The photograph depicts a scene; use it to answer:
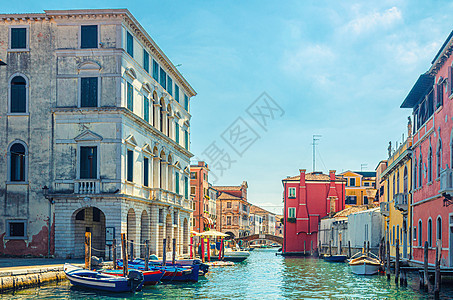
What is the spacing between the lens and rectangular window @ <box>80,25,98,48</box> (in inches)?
1071

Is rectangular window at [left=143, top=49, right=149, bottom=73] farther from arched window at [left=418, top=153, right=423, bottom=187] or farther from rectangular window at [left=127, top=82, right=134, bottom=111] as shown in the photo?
arched window at [left=418, top=153, right=423, bottom=187]

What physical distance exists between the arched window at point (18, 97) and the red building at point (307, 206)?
116ft

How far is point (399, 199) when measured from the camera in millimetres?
28484

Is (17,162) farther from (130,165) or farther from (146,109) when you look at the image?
(146,109)

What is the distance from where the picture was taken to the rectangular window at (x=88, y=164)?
2670cm

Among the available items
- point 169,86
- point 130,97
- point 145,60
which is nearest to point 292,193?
point 169,86

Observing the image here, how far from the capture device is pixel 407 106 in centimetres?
2827

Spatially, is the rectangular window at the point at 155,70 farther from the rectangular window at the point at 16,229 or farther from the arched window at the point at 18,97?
the rectangular window at the point at 16,229

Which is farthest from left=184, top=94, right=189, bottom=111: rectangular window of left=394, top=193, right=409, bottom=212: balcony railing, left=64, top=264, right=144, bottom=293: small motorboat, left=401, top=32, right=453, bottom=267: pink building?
Answer: left=64, top=264, right=144, bottom=293: small motorboat

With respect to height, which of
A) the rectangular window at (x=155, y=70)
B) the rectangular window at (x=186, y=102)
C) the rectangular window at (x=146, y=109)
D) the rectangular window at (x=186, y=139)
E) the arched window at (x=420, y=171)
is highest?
the rectangular window at (x=155, y=70)

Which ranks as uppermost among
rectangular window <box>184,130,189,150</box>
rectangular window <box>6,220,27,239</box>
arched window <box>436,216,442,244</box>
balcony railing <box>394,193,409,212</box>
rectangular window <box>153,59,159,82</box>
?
rectangular window <box>153,59,159,82</box>

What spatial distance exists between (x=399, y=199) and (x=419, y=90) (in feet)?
20.2

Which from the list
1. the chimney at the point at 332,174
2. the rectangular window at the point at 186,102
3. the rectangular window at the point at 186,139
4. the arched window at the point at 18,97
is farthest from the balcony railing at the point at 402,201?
the chimney at the point at 332,174

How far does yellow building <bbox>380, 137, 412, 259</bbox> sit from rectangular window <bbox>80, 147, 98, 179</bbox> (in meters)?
15.4
